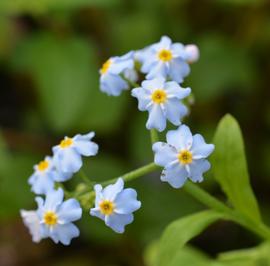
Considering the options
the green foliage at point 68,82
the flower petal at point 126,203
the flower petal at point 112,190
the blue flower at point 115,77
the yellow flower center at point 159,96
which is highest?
the green foliage at point 68,82

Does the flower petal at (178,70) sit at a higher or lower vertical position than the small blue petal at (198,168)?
higher

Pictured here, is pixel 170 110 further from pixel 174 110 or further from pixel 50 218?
pixel 50 218

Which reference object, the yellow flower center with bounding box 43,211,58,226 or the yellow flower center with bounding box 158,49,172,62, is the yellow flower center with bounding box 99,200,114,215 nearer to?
the yellow flower center with bounding box 43,211,58,226

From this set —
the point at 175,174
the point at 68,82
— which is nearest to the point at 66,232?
the point at 175,174

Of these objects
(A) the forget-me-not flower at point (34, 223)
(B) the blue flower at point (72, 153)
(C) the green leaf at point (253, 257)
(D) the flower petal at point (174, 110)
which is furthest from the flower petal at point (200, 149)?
(C) the green leaf at point (253, 257)

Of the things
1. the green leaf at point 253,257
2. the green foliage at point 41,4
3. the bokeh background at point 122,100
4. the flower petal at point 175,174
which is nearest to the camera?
the flower petal at point 175,174

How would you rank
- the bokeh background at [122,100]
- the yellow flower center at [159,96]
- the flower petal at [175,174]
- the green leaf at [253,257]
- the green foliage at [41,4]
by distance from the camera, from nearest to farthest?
the flower petal at [175,174], the yellow flower center at [159,96], the green leaf at [253,257], the green foliage at [41,4], the bokeh background at [122,100]

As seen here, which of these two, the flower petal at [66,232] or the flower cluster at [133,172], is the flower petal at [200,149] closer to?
the flower cluster at [133,172]
